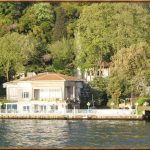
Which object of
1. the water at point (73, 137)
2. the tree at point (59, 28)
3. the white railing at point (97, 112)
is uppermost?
the tree at point (59, 28)

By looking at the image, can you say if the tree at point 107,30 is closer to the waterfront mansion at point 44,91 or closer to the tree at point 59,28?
the waterfront mansion at point 44,91

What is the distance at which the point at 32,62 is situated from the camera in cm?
4000

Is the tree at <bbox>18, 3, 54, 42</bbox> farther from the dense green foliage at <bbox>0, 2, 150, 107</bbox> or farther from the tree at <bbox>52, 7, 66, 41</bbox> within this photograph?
the tree at <bbox>52, 7, 66, 41</bbox>

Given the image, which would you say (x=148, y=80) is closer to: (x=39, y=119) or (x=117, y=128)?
(x=39, y=119)

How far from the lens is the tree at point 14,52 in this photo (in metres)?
38.0

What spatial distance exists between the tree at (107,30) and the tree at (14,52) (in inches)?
139

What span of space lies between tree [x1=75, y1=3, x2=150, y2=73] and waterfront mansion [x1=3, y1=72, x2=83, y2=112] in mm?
1592

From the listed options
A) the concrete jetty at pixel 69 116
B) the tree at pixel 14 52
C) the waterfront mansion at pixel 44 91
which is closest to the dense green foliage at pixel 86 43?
the tree at pixel 14 52

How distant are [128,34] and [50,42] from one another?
8103 millimetres

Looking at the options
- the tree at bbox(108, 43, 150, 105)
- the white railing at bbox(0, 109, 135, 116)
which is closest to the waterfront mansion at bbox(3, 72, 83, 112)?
the white railing at bbox(0, 109, 135, 116)

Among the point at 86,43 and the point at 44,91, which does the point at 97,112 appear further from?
the point at 86,43

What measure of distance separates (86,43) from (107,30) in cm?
144

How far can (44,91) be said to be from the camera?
119 ft

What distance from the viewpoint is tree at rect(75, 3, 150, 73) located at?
119ft
